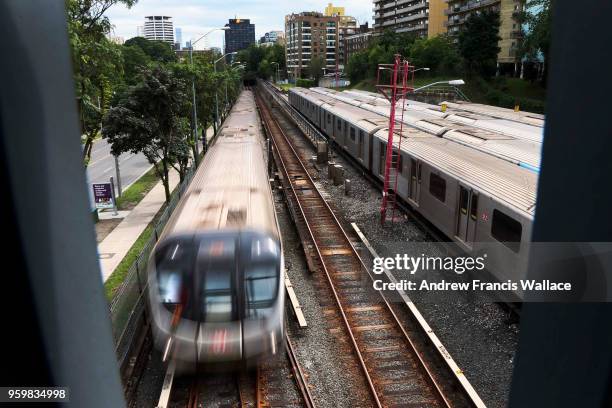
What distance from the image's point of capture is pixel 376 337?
30.1 feet

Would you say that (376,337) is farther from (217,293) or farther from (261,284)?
(217,293)

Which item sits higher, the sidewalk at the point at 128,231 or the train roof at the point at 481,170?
the train roof at the point at 481,170

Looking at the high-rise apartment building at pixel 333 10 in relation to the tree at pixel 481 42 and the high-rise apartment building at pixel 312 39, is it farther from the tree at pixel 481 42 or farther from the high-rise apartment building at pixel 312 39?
the tree at pixel 481 42

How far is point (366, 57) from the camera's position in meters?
72.3

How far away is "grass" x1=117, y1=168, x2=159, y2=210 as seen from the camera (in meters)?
19.7

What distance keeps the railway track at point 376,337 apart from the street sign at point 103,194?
7152 millimetres

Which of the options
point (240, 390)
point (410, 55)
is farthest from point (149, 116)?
point (410, 55)

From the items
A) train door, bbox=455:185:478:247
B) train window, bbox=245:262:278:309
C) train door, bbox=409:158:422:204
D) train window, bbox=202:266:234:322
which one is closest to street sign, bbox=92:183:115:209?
train door, bbox=409:158:422:204

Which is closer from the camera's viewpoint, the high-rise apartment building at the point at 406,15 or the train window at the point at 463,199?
the train window at the point at 463,199

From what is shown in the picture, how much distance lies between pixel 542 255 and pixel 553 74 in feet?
1.22

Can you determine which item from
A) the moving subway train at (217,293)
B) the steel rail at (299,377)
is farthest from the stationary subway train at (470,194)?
the steel rail at (299,377)

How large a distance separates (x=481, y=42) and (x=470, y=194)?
142 ft

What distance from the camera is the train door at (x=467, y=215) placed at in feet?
35.2

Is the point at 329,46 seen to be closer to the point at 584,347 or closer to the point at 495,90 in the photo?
the point at 495,90
